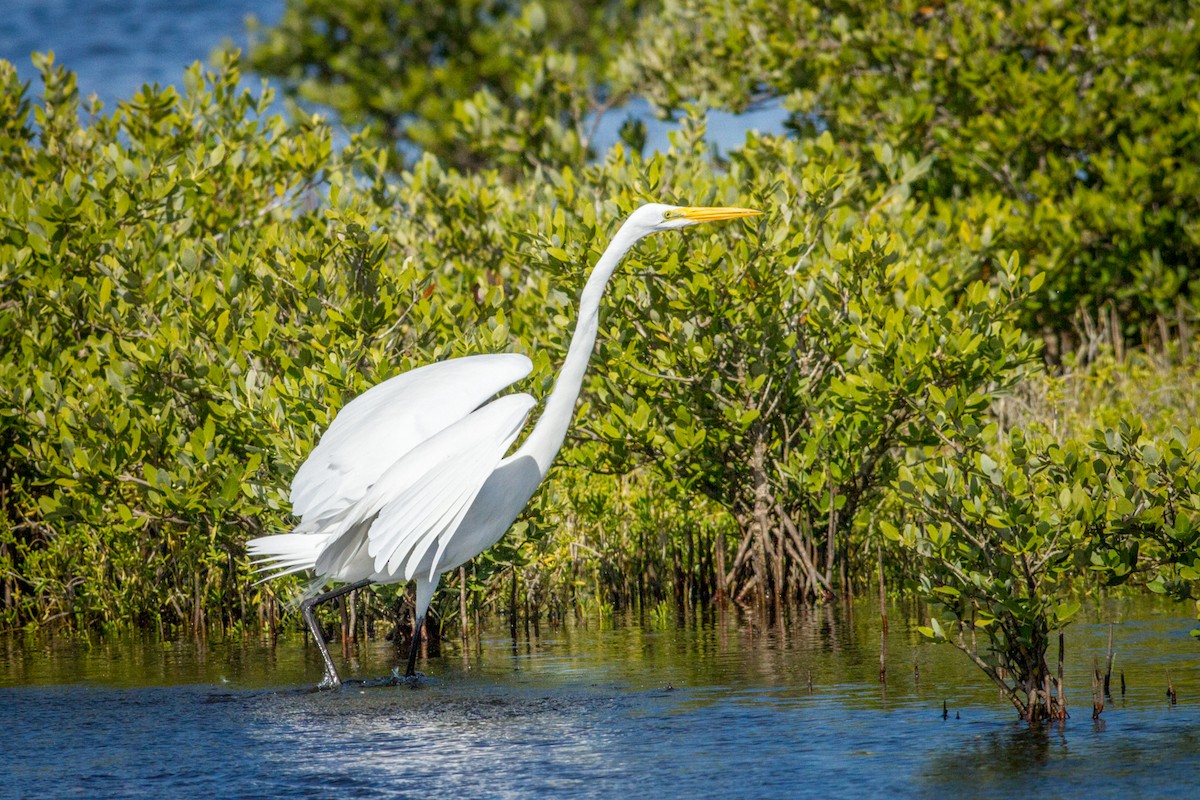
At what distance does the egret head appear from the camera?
22.9 feet

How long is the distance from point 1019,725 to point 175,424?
5.00 m

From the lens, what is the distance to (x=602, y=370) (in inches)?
337

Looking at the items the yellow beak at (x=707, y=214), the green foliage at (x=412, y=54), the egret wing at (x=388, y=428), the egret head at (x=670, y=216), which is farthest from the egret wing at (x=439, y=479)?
the green foliage at (x=412, y=54)

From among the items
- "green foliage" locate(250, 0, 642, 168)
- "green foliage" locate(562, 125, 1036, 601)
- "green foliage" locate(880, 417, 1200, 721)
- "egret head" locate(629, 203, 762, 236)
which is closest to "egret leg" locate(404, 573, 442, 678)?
"green foliage" locate(562, 125, 1036, 601)

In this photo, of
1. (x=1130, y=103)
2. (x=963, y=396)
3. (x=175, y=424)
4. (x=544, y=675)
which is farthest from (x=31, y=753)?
(x=1130, y=103)

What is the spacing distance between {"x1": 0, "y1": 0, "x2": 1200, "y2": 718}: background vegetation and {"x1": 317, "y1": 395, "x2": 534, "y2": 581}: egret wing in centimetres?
143

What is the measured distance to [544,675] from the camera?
6766 mm

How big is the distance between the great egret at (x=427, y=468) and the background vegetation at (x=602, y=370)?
2.37 ft

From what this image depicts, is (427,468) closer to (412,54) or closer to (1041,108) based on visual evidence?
(1041,108)

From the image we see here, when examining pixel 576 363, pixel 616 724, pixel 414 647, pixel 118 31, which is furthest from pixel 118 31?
pixel 616 724

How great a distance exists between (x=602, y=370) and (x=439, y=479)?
276 centimetres

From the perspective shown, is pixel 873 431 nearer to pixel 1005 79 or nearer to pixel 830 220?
pixel 830 220

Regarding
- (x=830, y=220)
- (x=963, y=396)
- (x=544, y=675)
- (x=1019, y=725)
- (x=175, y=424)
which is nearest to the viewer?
(x=1019, y=725)

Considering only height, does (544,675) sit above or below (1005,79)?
below
